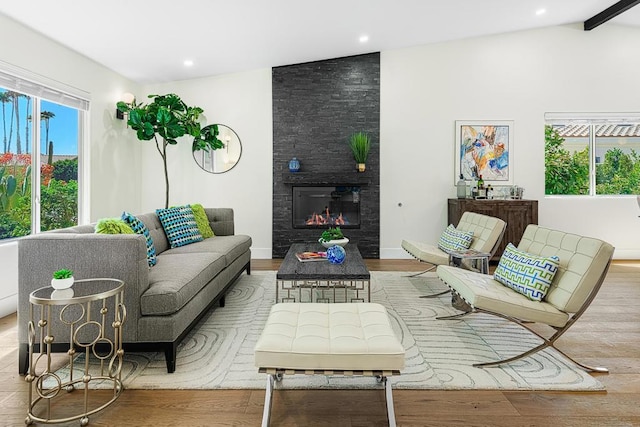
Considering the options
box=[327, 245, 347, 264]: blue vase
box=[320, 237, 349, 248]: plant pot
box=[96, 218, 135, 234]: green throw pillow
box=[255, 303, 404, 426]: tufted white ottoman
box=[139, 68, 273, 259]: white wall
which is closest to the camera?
box=[255, 303, 404, 426]: tufted white ottoman

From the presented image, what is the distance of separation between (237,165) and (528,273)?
447cm

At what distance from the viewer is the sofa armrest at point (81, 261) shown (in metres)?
2.27

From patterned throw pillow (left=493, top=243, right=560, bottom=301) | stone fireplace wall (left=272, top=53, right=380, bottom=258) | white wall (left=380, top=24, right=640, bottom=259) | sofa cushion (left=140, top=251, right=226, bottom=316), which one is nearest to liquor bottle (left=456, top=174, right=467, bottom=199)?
white wall (left=380, top=24, right=640, bottom=259)

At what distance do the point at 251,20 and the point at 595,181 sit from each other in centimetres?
550

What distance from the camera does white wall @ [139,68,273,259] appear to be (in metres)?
6.07

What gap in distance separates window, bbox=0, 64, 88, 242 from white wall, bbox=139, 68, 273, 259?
1498mm

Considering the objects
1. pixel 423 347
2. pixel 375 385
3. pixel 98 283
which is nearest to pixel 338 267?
pixel 423 347

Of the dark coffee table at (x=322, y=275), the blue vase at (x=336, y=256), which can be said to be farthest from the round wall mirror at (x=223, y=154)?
the blue vase at (x=336, y=256)

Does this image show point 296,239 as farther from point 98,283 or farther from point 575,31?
point 575,31

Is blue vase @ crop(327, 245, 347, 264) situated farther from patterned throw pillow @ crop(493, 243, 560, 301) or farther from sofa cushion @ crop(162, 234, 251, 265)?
patterned throw pillow @ crop(493, 243, 560, 301)

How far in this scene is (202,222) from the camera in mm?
4586

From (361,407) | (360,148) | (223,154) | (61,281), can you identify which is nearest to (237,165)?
(223,154)

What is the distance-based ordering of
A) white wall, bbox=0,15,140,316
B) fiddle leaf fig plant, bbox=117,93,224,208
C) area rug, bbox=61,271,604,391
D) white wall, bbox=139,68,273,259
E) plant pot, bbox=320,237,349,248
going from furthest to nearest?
white wall, bbox=139,68,273,259
fiddle leaf fig plant, bbox=117,93,224,208
plant pot, bbox=320,237,349,248
white wall, bbox=0,15,140,316
area rug, bbox=61,271,604,391

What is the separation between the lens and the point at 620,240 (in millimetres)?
6082
